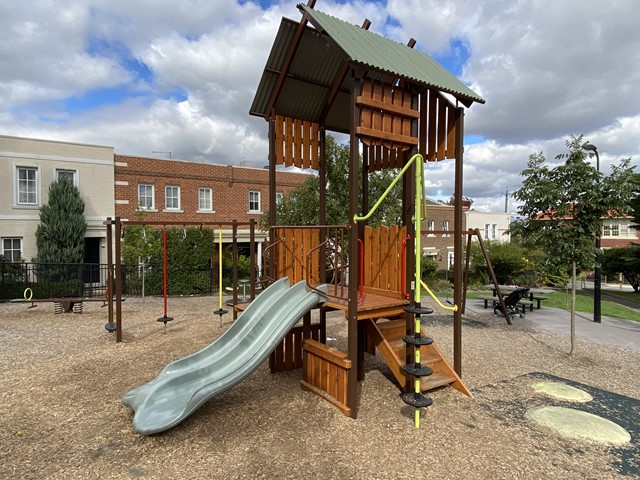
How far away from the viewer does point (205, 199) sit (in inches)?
857

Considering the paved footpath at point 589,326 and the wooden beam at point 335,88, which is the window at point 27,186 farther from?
the paved footpath at point 589,326

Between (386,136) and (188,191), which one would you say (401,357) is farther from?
(188,191)

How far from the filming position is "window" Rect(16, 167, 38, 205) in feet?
57.0

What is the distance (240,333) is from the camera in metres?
5.26

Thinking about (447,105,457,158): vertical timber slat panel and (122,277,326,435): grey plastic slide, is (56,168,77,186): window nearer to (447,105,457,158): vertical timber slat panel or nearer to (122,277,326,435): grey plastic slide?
(122,277,326,435): grey plastic slide

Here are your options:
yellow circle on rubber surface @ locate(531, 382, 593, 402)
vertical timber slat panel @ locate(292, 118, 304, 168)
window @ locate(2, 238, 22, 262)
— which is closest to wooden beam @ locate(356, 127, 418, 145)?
vertical timber slat panel @ locate(292, 118, 304, 168)

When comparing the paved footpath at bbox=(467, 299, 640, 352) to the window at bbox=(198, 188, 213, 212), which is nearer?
the paved footpath at bbox=(467, 299, 640, 352)

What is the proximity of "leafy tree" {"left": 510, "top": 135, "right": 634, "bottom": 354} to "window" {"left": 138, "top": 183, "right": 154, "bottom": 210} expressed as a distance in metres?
17.6

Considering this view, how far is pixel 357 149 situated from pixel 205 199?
1841cm

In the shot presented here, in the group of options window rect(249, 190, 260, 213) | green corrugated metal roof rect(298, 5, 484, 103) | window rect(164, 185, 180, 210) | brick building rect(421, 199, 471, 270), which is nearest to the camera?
green corrugated metal roof rect(298, 5, 484, 103)

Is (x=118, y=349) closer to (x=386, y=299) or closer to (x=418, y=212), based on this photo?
(x=386, y=299)

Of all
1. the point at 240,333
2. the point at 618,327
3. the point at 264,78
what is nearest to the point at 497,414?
the point at 240,333

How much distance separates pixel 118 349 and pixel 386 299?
532 centimetres

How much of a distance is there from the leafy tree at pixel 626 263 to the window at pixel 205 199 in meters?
20.8
